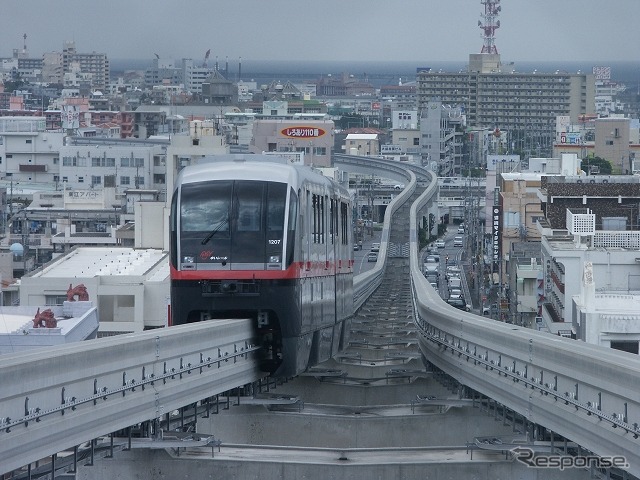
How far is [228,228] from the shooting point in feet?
46.7

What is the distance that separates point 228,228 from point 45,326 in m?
7.68

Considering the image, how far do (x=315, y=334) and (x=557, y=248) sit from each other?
12.2 m

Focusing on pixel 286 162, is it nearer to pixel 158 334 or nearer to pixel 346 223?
pixel 158 334

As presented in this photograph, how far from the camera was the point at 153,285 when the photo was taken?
107 feet

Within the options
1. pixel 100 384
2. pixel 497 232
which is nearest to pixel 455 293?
pixel 497 232

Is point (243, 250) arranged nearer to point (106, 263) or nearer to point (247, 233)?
point (247, 233)

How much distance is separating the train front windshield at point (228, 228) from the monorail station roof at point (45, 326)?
415 cm

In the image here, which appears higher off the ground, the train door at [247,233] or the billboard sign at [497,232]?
the train door at [247,233]

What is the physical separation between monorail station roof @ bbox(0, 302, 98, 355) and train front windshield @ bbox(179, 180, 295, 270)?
415cm

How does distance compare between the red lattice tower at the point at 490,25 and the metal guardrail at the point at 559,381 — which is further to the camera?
the red lattice tower at the point at 490,25

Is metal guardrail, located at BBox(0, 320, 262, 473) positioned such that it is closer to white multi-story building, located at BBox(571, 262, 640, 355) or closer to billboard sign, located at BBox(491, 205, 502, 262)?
white multi-story building, located at BBox(571, 262, 640, 355)

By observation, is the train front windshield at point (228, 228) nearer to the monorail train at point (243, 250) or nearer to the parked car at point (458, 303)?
the monorail train at point (243, 250)

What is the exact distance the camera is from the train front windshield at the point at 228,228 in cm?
1423

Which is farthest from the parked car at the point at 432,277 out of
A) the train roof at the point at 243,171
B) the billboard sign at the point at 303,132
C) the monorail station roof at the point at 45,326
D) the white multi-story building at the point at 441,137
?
the white multi-story building at the point at 441,137
